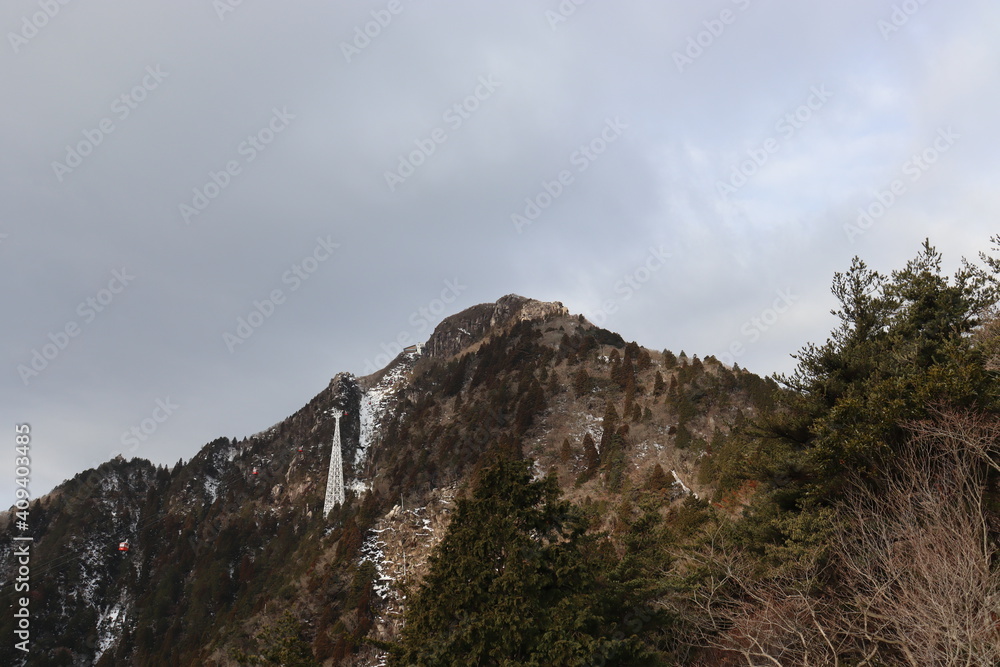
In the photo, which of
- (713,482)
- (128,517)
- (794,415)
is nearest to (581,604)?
(794,415)

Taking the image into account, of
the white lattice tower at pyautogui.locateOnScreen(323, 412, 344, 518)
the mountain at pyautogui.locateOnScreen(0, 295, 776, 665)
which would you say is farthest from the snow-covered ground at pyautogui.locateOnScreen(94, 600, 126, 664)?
the white lattice tower at pyautogui.locateOnScreen(323, 412, 344, 518)

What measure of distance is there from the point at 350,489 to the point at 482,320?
41225 mm

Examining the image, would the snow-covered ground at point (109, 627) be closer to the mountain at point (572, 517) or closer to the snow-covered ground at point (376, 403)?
the mountain at point (572, 517)

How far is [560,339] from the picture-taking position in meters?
72.1

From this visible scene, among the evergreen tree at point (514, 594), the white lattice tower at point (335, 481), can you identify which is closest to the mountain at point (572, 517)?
the evergreen tree at point (514, 594)

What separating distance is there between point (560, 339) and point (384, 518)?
107ft

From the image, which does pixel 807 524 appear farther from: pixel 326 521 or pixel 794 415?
pixel 326 521

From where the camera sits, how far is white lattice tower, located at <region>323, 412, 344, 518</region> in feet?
245

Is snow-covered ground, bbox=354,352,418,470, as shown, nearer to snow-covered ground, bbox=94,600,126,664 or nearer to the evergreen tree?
snow-covered ground, bbox=94,600,126,664

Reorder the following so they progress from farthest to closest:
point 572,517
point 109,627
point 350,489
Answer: point 109,627, point 350,489, point 572,517

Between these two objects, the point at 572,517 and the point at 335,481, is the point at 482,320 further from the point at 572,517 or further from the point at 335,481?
the point at 572,517

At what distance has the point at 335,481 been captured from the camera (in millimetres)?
77562

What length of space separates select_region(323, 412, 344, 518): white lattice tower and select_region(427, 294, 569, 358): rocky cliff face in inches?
1100

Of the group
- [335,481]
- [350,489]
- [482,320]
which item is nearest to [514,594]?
[350,489]
